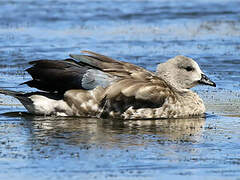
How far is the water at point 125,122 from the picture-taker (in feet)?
24.4

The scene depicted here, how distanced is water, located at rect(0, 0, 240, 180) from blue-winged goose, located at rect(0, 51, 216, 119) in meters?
0.22

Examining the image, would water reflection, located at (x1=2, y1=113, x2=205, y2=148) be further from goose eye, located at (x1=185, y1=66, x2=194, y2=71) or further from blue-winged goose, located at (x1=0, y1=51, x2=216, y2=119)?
goose eye, located at (x1=185, y1=66, x2=194, y2=71)

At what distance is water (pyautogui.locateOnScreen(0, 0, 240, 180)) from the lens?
7.44 metres

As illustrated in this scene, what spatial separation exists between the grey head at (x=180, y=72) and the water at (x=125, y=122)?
54 cm

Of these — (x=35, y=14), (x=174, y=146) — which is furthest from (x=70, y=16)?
(x=174, y=146)

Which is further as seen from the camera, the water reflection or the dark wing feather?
the dark wing feather

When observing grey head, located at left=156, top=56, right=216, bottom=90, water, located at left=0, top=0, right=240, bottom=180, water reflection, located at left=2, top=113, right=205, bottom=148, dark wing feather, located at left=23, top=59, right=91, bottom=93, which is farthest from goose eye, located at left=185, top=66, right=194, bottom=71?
dark wing feather, located at left=23, top=59, right=91, bottom=93

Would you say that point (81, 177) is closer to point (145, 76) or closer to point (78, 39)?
point (145, 76)

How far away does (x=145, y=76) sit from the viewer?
10.4 m

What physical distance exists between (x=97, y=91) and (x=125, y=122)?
24.5 inches

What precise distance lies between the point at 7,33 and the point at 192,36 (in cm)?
515

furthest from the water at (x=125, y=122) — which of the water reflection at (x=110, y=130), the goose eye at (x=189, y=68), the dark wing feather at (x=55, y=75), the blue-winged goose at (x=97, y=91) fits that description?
the goose eye at (x=189, y=68)

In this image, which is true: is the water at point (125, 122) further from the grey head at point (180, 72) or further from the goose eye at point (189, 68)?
the goose eye at point (189, 68)

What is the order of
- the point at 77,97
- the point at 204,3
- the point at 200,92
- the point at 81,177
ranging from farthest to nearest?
the point at 204,3
the point at 200,92
the point at 77,97
the point at 81,177
